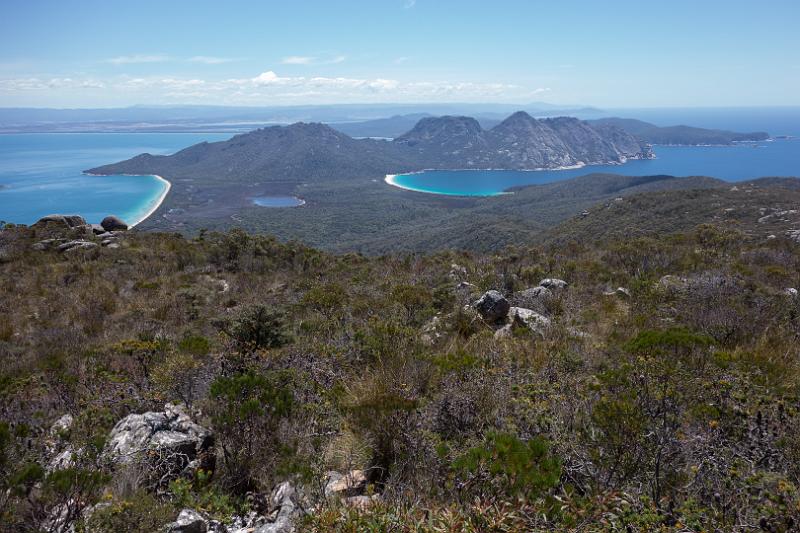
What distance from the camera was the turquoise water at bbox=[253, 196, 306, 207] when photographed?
102000 millimetres

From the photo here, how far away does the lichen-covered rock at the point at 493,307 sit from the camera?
712cm

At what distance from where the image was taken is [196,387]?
4402 millimetres

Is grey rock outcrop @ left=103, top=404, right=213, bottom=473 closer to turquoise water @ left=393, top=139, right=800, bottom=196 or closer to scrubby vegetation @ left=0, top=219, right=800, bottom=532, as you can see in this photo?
scrubby vegetation @ left=0, top=219, right=800, bottom=532

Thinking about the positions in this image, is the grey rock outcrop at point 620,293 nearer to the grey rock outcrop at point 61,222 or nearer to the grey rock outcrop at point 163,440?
the grey rock outcrop at point 163,440

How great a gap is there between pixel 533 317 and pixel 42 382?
6335 mm

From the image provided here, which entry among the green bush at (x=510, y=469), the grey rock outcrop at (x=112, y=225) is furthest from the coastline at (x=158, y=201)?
the green bush at (x=510, y=469)

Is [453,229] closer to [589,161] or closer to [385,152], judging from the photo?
[385,152]

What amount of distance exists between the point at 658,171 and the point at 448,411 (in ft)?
589

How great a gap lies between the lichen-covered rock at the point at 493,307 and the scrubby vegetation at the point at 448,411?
28 centimetres

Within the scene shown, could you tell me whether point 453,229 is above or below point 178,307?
below

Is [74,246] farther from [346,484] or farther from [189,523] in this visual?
[346,484]

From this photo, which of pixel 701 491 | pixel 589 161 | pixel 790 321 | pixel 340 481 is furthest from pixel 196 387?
pixel 589 161

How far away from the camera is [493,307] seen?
7.17 metres

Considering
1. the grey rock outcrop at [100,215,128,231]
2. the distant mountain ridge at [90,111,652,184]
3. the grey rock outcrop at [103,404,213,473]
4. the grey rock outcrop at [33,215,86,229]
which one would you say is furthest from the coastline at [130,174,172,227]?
the grey rock outcrop at [103,404,213,473]
